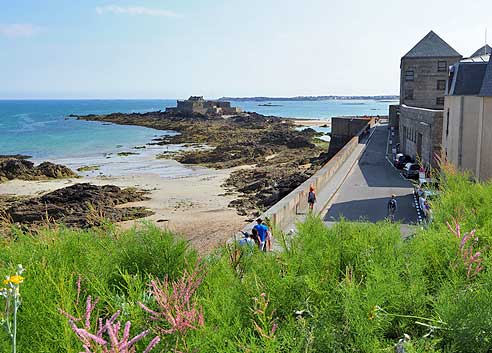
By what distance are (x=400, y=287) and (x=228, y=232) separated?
52.9 ft

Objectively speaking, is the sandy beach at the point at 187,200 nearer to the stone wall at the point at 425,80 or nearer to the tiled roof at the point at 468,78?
the tiled roof at the point at 468,78

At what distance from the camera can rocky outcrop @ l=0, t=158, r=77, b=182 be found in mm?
37031

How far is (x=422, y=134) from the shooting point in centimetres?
2727

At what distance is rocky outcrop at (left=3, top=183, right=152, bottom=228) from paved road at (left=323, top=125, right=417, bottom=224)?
9.32 meters

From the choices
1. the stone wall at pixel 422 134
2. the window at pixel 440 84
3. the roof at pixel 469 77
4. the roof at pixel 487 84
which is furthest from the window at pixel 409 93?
the roof at pixel 487 84

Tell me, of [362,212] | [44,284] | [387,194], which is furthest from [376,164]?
[44,284]

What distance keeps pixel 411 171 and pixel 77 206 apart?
15.8 meters

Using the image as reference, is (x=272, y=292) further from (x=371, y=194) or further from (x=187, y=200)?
(x=187, y=200)

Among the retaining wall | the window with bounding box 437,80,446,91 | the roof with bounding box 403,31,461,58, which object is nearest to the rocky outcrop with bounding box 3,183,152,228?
the retaining wall

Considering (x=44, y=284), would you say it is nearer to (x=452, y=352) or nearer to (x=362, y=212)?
(x=452, y=352)

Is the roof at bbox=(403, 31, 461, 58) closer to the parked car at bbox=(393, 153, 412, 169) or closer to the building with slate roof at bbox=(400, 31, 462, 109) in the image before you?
the building with slate roof at bbox=(400, 31, 462, 109)

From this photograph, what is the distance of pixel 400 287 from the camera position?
4492 mm

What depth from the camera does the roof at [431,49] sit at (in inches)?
1609

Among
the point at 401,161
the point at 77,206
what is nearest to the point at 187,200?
the point at 77,206
